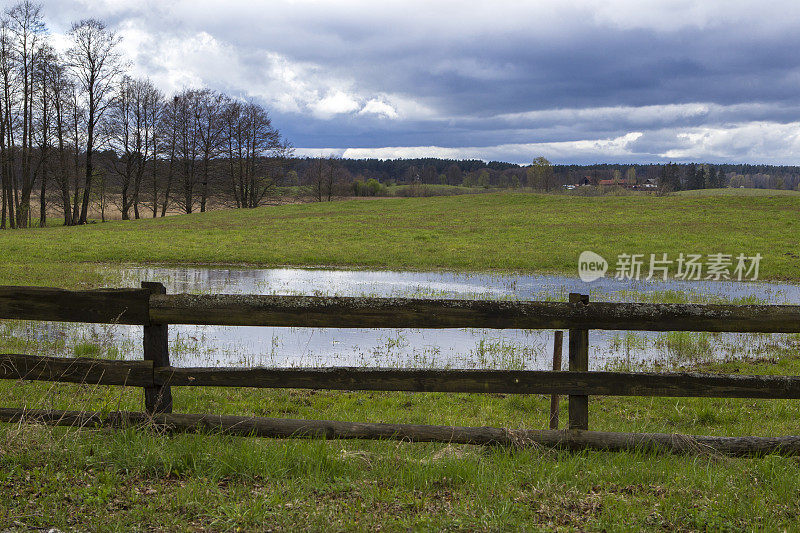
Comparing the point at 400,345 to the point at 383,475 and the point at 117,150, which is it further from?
the point at 117,150

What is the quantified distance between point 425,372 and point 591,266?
24399 mm

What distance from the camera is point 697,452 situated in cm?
549

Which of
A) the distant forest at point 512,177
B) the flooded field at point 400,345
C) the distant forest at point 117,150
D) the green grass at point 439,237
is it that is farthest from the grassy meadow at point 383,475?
the distant forest at point 512,177

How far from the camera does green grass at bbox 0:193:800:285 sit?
29.5 m

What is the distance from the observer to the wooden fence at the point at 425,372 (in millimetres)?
5602

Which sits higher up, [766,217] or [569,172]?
[569,172]

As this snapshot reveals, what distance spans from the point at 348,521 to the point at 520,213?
162 ft

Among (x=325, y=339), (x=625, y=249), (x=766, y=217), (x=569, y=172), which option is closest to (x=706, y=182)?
(x=569, y=172)

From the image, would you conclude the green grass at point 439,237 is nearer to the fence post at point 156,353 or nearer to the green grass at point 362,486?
the fence post at point 156,353

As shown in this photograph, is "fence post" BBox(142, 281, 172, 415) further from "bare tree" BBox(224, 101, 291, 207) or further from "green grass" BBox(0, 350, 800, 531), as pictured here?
"bare tree" BBox(224, 101, 291, 207)

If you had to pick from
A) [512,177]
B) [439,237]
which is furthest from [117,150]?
[512,177]

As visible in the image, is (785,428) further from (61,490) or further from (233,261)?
(233,261)

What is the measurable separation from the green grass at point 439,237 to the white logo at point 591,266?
0.49 meters

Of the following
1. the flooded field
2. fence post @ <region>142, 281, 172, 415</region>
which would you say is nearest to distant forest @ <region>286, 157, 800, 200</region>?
the flooded field
